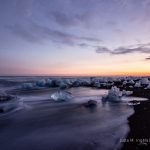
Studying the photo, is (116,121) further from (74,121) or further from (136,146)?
(136,146)

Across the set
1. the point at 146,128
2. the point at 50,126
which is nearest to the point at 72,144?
the point at 50,126

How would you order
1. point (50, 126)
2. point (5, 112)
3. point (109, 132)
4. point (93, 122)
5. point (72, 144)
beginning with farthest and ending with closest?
1. point (5, 112)
2. point (93, 122)
3. point (50, 126)
4. point (109, 132)
5. point (72, 144)

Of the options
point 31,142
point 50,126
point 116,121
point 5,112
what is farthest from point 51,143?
point 5,112

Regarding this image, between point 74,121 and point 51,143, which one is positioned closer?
point 51,143

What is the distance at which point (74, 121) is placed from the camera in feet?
31.3

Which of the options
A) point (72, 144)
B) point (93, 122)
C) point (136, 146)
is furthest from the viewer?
point (93, 122)

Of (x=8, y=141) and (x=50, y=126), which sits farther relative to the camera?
(x=50, y=126)

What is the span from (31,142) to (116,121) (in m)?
4.11

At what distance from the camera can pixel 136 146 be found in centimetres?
612

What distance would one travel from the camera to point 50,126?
8.70 metres

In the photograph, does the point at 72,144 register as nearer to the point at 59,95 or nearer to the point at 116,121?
the point at 116,121

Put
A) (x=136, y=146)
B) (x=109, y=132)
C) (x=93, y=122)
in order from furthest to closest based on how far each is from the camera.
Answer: (x=93, y=122) → (x=109, y=132) → (x=136, y=146)

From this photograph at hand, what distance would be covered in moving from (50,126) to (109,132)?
2.39 meters

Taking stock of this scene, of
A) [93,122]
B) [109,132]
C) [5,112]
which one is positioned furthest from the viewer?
[5,112]
